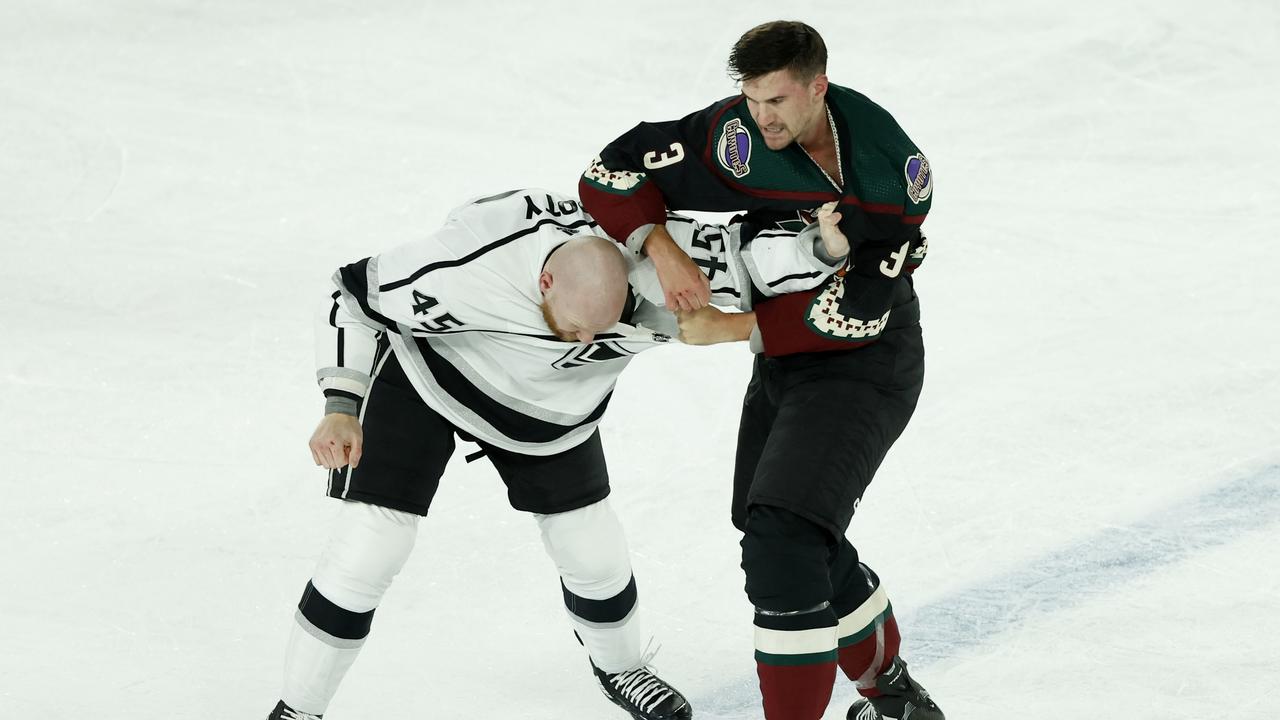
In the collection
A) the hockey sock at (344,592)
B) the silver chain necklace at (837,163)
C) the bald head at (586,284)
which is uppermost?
the silver chain necklace at (837,163)

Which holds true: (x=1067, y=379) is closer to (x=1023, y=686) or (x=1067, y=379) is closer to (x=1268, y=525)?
(x=1268, y=525)

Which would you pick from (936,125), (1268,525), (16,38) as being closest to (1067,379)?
(1268,525)

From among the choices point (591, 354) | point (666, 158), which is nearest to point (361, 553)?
point (591, 354)

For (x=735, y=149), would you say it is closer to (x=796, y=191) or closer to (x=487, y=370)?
(x=796, y=191)

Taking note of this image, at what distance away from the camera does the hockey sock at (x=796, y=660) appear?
271 centimetres

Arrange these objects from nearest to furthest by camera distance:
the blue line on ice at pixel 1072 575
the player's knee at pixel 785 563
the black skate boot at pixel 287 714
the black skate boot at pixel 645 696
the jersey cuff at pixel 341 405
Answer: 1. the player's knee at pixel 785 563
2. the jersey cuff at pixel 341 405
3. the black skate boot at pixel 287 714
4. the black skate boot at pixel 645 696
5. the blue line on ice at pixel 1072 575

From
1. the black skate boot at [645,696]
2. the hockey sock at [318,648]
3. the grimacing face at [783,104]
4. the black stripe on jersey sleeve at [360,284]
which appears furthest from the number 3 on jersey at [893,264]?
the hockey sock at [318,648]

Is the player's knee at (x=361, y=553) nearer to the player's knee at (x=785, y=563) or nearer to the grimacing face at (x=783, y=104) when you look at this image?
the player's knee at (x=785, y=563)

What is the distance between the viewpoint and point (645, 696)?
3.25 meters

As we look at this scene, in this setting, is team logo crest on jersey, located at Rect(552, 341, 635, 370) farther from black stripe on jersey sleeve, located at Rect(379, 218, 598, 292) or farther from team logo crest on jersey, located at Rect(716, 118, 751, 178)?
team logo crest on jersey, located at Rect(716, 118, 751, 178)

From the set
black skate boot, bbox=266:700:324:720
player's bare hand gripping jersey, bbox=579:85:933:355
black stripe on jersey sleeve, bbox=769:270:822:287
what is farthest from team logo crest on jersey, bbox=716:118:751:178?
black skate boot, bbox=266:700:324:720

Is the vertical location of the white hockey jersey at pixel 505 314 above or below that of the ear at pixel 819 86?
below

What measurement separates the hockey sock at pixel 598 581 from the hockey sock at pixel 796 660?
20.3 inches

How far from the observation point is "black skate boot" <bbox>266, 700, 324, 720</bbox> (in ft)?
9.96
